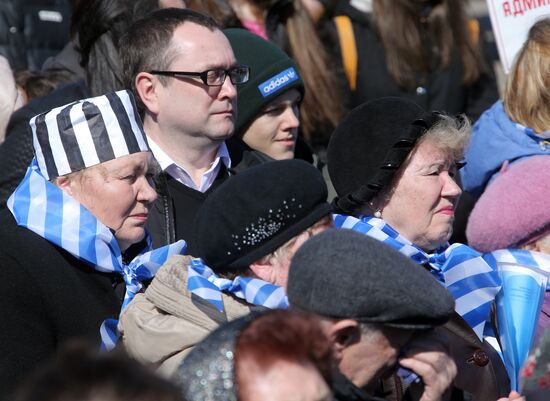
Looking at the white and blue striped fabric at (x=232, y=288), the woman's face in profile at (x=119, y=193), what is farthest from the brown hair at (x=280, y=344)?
the woman's face in profile at (x=119, y=193)

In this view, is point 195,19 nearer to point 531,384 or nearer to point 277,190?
point 277,190

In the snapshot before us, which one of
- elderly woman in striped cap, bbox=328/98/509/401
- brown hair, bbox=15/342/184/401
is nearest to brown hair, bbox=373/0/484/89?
elderly woman in striped cap, bbox=328/98/509/401

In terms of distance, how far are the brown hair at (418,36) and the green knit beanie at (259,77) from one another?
1.24 m

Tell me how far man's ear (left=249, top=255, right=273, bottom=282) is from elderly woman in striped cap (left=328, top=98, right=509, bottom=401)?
59cm

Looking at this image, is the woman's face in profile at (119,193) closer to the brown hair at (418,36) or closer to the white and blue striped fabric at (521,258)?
the white and blue striped fabric at (521,258)

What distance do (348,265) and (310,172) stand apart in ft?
2.16

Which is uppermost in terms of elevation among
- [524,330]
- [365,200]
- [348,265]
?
[348,265]

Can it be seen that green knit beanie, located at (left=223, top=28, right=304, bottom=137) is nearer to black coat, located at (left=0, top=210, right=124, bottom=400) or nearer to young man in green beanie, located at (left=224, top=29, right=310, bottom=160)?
young man in green beanie, located at (left=224, top=29, right=310, bottom=160)

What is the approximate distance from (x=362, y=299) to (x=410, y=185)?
4.17 feet

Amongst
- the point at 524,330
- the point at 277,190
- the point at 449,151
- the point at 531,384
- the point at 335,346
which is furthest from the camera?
the point at 449,151

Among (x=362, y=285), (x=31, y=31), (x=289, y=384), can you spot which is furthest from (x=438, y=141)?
(x=31, y=31)

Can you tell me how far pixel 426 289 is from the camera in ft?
8.25

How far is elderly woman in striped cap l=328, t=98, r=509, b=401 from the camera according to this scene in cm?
357

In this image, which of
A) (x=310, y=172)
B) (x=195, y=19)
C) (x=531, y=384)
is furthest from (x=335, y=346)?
(x=195, y=19)
